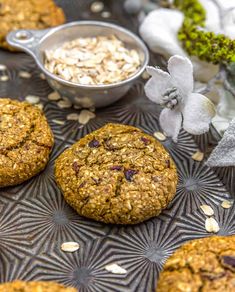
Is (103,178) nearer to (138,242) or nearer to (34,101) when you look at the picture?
(138,242)

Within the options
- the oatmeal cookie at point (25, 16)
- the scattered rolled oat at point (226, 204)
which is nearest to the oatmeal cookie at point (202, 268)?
the scattered rolled oat at point (226, 204)

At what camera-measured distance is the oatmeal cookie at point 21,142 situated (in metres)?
1.41

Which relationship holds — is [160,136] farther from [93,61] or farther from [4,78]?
[4,78]

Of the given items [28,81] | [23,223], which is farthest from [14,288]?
[28,81]

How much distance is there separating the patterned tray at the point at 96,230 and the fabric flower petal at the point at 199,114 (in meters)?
0.15

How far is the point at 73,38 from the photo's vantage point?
6.05 feet

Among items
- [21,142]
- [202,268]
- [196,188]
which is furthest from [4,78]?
[202,268]

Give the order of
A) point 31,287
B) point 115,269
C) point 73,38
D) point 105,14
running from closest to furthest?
point 31,287 → point 115,269 → point 73,38 → point 105,14

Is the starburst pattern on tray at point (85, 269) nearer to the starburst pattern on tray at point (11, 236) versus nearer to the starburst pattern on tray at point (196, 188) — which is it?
the starburst pattern on tray at point (11, 236)

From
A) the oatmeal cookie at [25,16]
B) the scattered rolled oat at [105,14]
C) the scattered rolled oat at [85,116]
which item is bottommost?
the scattered rolled oat at [85,116]

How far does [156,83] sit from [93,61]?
0.90 ft

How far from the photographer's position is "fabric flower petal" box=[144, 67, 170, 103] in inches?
57.8

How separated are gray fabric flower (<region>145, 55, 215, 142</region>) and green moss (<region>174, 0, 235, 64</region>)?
19cm

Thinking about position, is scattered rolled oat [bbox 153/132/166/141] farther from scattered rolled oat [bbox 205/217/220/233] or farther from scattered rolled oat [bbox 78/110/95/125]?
scattered rolled oat [bbox 205/217/220/233]
